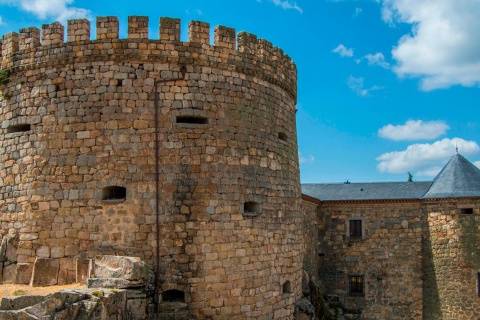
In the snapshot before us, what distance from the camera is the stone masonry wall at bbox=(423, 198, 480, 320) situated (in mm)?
21938

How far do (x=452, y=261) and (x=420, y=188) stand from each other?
152 inches

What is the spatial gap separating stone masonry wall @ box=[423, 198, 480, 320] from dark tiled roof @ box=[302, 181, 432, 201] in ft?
5.37

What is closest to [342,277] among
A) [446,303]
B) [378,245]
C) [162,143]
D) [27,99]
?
[378,245]

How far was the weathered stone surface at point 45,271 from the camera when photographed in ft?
38.3

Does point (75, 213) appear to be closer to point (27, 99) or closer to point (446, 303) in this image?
point (27, 99)

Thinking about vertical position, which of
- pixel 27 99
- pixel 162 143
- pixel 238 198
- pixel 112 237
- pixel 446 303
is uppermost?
pixel 27 99

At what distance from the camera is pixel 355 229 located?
23.8 m

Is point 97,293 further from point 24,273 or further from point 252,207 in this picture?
point 252,207

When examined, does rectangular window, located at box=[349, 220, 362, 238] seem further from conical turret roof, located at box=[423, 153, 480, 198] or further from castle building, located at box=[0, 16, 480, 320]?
castle building, located at box=[0, 16, 480, 320]

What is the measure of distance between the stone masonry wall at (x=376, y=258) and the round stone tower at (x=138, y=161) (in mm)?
11307

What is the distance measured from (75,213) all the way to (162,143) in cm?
261

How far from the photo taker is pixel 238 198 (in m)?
12.6

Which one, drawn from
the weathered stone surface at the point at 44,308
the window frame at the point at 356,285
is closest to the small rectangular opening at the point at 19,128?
the weathered stone surface at the point at 44,308

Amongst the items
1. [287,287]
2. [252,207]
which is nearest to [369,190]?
[287,287]
